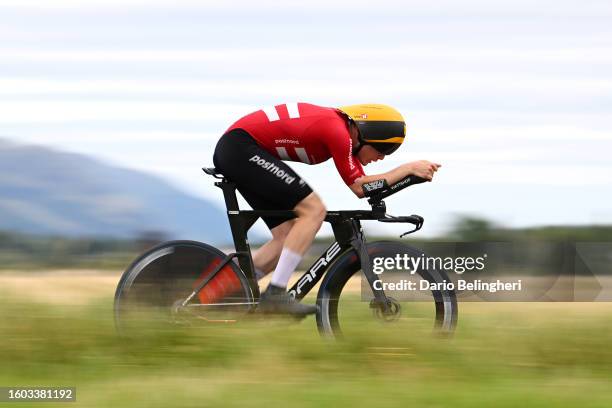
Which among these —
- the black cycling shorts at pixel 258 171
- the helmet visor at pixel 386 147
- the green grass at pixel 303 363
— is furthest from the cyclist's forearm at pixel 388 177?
the green grass at pixel 303 363

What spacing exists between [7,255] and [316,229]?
109 inches

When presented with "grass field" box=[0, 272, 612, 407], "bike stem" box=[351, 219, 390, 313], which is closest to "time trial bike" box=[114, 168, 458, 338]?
"bike stem" box=[351, 219, 390, 313]

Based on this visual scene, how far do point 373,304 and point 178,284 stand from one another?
1284 mm

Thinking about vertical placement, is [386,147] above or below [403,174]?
above

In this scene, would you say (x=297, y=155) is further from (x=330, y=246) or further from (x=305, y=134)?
(x=330, y=246)

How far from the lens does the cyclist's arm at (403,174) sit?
7.33 m

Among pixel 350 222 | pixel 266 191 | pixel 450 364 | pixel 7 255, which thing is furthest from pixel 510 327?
pixel 7 255

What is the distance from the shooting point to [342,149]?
727cm

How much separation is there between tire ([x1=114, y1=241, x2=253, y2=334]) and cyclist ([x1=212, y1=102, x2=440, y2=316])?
243mm

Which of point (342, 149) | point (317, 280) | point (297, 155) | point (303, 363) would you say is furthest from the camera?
point (317, 280)

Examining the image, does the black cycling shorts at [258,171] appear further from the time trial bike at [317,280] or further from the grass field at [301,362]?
the grass field at [301,362]

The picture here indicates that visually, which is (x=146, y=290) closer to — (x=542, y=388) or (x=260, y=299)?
(x=260, y=299)

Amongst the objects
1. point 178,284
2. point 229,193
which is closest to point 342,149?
point 229,193

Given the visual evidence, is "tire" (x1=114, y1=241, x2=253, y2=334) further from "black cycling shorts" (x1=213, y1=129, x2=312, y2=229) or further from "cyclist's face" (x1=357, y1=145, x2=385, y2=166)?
"cyclist's face" (x1=357, y1=145, x2=385, y2=166)
